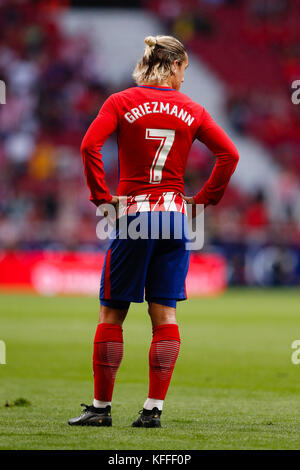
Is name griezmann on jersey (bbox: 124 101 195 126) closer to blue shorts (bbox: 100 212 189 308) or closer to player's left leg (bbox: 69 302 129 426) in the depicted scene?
blue shorts (bbox: 100 212 189 308)

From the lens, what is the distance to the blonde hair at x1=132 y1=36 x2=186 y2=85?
15.3ft

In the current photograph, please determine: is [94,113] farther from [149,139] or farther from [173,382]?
[149,139]

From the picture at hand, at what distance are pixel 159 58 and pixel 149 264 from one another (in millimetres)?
1088

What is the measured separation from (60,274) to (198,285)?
10.2 feet

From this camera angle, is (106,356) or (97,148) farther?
(106,356)

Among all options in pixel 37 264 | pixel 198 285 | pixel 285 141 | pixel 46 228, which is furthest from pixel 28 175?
pixel 285 141

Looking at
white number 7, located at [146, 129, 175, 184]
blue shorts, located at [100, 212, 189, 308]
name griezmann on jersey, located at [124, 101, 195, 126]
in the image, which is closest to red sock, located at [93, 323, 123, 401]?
blue shorts, located at [100, 212, 189, 308]

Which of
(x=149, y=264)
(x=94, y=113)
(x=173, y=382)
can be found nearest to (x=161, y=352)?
(x=149, y=264)

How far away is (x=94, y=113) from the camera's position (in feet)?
79.8

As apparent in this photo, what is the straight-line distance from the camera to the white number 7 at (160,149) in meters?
4.64

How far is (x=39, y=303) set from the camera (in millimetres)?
16328

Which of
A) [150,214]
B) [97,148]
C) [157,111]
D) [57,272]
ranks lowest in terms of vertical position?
[57,272]

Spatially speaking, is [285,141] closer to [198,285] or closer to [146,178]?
[198,285]

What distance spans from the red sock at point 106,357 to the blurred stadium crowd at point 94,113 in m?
15.5
